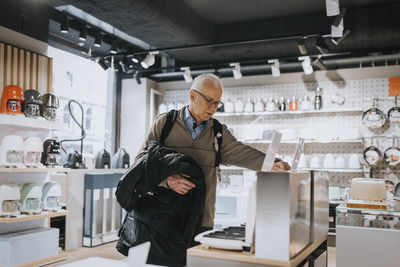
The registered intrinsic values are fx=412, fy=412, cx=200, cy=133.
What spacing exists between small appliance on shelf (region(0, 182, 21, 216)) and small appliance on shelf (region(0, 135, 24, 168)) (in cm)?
20

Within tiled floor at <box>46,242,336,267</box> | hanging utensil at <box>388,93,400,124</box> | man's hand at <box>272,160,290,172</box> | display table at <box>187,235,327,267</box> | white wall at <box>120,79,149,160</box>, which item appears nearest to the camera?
display table at <box>187,235,327,267</box>

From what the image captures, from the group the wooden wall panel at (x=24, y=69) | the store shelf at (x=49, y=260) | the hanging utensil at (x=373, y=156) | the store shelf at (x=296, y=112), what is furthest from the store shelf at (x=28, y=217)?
the hanging utensil at (x=373, y=156)

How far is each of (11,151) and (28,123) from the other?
1.10 feet

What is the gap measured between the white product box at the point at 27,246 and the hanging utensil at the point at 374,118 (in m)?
4.60

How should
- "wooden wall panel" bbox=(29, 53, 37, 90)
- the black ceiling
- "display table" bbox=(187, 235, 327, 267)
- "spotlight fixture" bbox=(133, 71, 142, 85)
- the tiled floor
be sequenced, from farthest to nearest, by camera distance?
"spotlight fixture" bbox=(133, 71, 142, 85) < the black ceiling < the tiled floor < "wooden wall panel" bbox=(29, 53, 37, 90) < "display table" bbox=(187, 235, 327, 267)

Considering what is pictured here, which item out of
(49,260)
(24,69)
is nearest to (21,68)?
(24,69)

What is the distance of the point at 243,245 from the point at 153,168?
722 mm

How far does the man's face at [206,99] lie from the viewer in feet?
7.73

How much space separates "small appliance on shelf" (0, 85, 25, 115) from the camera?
13.6 ft

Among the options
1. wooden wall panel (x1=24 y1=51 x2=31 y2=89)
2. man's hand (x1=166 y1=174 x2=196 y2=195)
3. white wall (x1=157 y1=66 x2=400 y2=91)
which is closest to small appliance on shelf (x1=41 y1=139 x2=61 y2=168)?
wooden wall panel (x1=24 y1=51 x2=31 y2=89)

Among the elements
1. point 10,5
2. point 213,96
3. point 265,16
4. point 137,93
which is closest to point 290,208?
point 213,96

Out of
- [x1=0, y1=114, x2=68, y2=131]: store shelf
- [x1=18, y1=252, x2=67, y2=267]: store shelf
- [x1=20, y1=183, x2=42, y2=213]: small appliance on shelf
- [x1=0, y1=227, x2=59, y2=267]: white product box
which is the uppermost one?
[x1=0, y1=114, x2=68, y2=131]: store shelf

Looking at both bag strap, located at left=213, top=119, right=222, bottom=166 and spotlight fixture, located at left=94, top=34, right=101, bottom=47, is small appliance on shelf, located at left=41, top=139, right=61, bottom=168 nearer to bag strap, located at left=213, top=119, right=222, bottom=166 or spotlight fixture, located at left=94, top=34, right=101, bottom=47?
spotlight fixture, located at left=94, top=34, right=101, bottom=47

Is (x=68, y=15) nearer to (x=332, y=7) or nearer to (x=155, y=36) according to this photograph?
(x=155, y=36)
